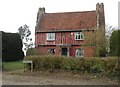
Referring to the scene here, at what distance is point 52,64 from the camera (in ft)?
80.7

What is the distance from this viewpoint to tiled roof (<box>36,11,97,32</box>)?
51156mm

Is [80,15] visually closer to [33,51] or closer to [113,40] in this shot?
[33,51]

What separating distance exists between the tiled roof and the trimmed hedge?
2550cm

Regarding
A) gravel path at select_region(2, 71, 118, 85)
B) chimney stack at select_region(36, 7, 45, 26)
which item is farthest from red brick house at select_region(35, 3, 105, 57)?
gravel path at select_region(2, 71, 118, 85)

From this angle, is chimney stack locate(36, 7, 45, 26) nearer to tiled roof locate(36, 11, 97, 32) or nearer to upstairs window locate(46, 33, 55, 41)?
tiled roof locate(36, 11, 97, 32)

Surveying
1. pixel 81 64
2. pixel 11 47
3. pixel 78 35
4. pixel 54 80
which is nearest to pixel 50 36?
pixel 78 35

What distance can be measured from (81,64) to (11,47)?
21955 mm

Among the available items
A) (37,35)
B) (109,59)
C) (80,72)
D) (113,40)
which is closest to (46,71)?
(80,72)

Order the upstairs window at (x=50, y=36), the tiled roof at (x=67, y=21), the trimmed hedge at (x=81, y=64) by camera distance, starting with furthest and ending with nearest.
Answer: the upstairs window at (x=50, y=36)
the tiled roof at (x=67, y=21)
the trimmed hedge at (x=81, y=64)

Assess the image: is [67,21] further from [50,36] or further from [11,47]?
[11,47]

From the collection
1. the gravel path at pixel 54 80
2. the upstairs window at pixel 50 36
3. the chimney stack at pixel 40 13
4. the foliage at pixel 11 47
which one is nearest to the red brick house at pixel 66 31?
the upstairs window at pixel 50 36

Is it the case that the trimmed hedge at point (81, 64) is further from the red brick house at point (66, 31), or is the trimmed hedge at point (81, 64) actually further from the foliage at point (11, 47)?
the red brick house at point (66, 31)

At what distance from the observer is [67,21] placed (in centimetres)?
5312

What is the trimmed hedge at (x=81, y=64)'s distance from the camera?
2155cm
